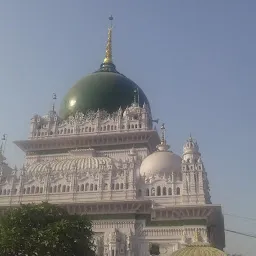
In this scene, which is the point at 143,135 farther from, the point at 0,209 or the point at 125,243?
the point at 0,209

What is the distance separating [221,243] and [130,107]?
47.2 feet

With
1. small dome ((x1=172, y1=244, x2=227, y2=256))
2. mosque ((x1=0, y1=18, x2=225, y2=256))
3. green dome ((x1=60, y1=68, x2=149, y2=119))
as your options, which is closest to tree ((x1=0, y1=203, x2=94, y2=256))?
small dome ((x1=172, y1=244, x2=227, y2=256))

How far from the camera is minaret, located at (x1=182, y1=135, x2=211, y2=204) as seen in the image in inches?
1054

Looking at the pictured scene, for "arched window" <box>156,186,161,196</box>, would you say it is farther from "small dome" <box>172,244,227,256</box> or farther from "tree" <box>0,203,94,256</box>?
"small dome" <box>172,244,227,256</box>

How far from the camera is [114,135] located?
34625mm

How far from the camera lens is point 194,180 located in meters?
27.5

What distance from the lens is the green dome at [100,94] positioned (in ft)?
124

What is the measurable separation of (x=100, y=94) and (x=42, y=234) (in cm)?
2039

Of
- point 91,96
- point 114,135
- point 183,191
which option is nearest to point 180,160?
point 183,191

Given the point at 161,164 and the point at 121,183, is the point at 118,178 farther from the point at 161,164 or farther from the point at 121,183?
the point at 161,164

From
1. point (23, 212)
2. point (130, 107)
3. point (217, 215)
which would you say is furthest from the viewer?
point (130, 107)

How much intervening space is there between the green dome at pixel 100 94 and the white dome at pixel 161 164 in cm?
884

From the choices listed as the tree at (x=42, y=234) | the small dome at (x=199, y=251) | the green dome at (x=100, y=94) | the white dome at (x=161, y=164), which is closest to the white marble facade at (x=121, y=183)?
the white dome at (x=161, y=164)

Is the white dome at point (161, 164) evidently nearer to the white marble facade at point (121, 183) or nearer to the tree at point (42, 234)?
the white marble facade at point (121, 183)
